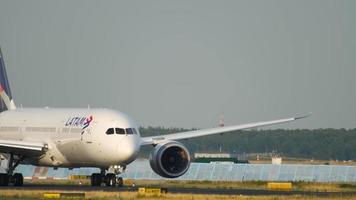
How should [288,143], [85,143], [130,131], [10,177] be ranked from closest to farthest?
1. [130,131]
2. [85,143]
3. [10,177]
4. [288,143]

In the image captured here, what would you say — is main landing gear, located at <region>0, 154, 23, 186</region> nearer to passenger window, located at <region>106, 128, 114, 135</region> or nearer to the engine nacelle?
passenger window, located at <region>106, 128, 114, 135</region>

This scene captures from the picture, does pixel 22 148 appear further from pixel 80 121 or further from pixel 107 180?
pixel 107 180

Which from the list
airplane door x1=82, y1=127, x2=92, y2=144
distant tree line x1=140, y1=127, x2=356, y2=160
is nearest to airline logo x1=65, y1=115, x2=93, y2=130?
airplane door x1=82, y1=127, x2=92, y2=144

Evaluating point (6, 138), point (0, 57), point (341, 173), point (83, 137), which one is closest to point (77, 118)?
point (83, 137)

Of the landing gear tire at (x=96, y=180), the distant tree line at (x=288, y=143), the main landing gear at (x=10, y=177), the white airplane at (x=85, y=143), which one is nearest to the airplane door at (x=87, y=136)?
the white airplane at (x=85, y=143)

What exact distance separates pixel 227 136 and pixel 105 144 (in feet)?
209

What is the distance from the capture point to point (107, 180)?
65.4 m

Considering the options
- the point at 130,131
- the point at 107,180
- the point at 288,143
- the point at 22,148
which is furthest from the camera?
the point at 288,143

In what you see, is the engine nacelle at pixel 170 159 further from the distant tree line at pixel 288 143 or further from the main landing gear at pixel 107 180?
the distant tree line at pixel 288 143

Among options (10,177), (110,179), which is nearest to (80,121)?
(110,179)

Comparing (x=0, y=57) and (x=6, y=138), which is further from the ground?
(x=0, y=57)

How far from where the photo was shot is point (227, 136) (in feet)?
414

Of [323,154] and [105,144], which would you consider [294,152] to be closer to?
[323,154]

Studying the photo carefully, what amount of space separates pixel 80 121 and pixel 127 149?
14.2 feet
